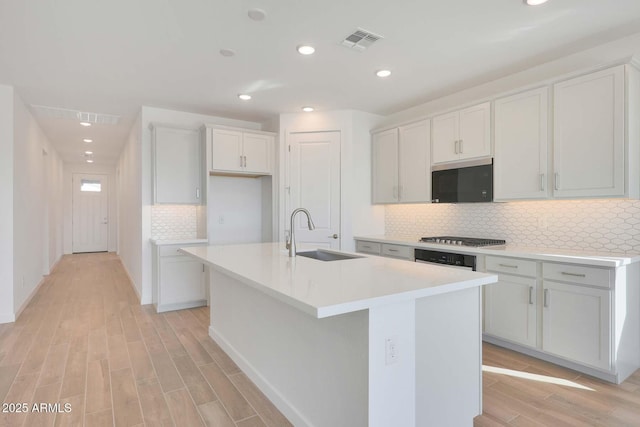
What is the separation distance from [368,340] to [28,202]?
5.25 m

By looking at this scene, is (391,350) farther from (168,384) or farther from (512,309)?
(512,309)

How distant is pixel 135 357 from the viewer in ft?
9.71

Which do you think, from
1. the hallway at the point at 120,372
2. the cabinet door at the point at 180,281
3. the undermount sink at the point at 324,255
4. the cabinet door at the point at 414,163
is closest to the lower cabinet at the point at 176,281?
the cabinet door at the point at 180,281

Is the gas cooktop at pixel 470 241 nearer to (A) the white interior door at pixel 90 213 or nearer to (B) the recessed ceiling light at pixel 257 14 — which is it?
(B) the recessed ceiling light at pixel 257 14

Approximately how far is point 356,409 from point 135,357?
7.40ft

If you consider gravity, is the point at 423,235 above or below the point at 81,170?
below

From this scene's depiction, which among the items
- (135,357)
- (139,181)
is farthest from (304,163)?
(135,357)

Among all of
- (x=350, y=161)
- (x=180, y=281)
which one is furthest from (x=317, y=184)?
(x=180, y=281)

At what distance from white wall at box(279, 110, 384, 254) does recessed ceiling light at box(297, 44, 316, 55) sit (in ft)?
5.76

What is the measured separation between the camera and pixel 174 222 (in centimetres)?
475

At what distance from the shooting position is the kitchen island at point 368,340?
1446 millimetres

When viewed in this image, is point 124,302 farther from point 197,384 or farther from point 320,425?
point 320,425

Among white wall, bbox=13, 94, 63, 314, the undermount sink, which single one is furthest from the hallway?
the undermount sink

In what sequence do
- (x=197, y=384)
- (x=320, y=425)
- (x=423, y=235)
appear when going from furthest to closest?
(x=423, y=235), (x=197, y=384), (x=320, y=425)
